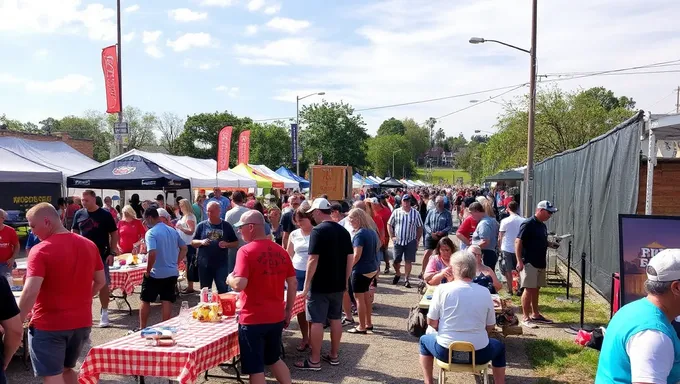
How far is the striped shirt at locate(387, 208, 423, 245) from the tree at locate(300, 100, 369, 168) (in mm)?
35794

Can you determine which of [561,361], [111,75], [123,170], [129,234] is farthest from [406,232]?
[111,75]

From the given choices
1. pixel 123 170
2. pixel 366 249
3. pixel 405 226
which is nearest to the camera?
pixel 366 249

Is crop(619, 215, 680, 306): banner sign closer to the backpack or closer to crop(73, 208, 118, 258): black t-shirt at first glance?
the backpack

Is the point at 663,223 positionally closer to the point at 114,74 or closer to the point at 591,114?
the point at 114,74

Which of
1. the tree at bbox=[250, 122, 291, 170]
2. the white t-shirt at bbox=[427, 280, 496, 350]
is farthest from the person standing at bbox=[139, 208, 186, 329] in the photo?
the tree at bbox=[250, 122, 291, 170]

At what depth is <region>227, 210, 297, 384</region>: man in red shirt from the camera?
4.71m

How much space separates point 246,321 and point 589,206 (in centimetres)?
815

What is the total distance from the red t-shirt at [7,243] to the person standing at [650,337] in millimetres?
7195

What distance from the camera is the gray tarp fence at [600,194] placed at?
8.09m

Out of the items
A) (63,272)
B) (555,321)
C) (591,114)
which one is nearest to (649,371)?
(63,272)

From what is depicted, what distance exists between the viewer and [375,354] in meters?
6.93

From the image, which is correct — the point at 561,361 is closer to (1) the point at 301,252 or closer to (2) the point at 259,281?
(1) the point at 301,252

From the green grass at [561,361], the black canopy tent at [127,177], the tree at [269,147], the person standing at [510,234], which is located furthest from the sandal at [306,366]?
the tree at [269,147]

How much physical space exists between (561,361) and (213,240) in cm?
475
